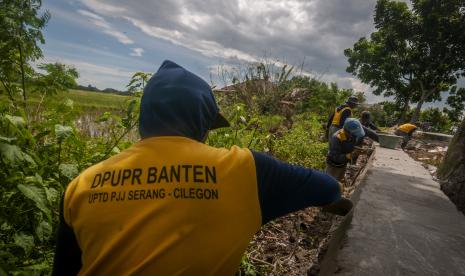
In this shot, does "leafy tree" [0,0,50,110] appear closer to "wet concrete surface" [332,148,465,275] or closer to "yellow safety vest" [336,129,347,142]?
"wet concrete surface" [332,148,465,275]

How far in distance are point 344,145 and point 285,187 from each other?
4.32 meters

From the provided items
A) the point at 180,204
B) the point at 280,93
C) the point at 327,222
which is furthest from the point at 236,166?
the point at 280,93

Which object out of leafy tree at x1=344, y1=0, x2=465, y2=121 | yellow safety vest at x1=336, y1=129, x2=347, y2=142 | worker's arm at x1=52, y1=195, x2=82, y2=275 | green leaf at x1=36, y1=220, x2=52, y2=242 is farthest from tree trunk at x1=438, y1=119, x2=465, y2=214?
leafy tree at x1=344, y1=0, x2=465, y2=121

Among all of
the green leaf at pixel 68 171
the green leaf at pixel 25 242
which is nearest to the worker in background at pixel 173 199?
the green leaf at pixel 25 242

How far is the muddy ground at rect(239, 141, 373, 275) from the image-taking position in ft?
8.95

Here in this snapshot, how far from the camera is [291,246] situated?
3.19 metres

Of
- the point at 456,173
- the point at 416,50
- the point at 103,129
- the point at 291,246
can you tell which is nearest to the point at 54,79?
the point at 291,246

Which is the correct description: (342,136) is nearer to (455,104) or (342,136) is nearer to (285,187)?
(285,187)

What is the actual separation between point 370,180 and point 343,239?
2094 mm

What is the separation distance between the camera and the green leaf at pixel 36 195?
5.21 ft

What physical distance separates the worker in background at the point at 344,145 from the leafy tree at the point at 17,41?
4.32 meters

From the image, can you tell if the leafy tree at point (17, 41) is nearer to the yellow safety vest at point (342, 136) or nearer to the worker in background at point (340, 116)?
the yellow safety vest at point (342, 136)

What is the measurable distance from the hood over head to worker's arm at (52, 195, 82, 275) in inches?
17.8

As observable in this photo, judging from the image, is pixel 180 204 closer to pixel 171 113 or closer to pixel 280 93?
pixel 171 113
